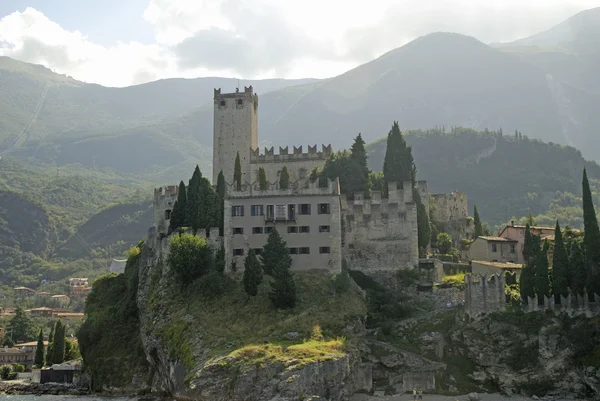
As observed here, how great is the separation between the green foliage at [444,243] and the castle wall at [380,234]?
10389mm

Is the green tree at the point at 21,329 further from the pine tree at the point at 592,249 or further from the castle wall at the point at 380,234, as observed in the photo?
the pine tree at the point at 592,249

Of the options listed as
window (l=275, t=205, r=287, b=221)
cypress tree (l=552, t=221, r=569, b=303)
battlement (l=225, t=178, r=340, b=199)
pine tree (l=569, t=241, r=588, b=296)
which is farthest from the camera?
battlement (l=225, t=178, r=340, b=199)

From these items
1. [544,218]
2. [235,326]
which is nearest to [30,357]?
[235,326]

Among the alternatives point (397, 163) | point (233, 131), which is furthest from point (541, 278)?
point (233, 131)

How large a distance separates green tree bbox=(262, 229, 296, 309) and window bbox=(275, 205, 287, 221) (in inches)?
77.5

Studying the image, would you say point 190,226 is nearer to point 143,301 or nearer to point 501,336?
point 143,301

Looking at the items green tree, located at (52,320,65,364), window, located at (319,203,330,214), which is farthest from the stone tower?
green tree, located at (52,320,65,364)

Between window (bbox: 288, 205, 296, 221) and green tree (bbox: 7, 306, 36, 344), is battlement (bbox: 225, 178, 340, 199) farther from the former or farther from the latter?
green tree (bbox: 7, 306, 36, 344)

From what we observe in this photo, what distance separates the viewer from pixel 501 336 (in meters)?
65.2

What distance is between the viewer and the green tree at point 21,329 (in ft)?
455

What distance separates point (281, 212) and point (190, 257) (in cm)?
1015

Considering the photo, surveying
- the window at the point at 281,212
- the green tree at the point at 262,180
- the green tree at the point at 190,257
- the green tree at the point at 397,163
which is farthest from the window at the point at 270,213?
the green tree at the point at 397,163

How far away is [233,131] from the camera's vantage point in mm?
97750

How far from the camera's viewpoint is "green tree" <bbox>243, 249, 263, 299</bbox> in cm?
6875
